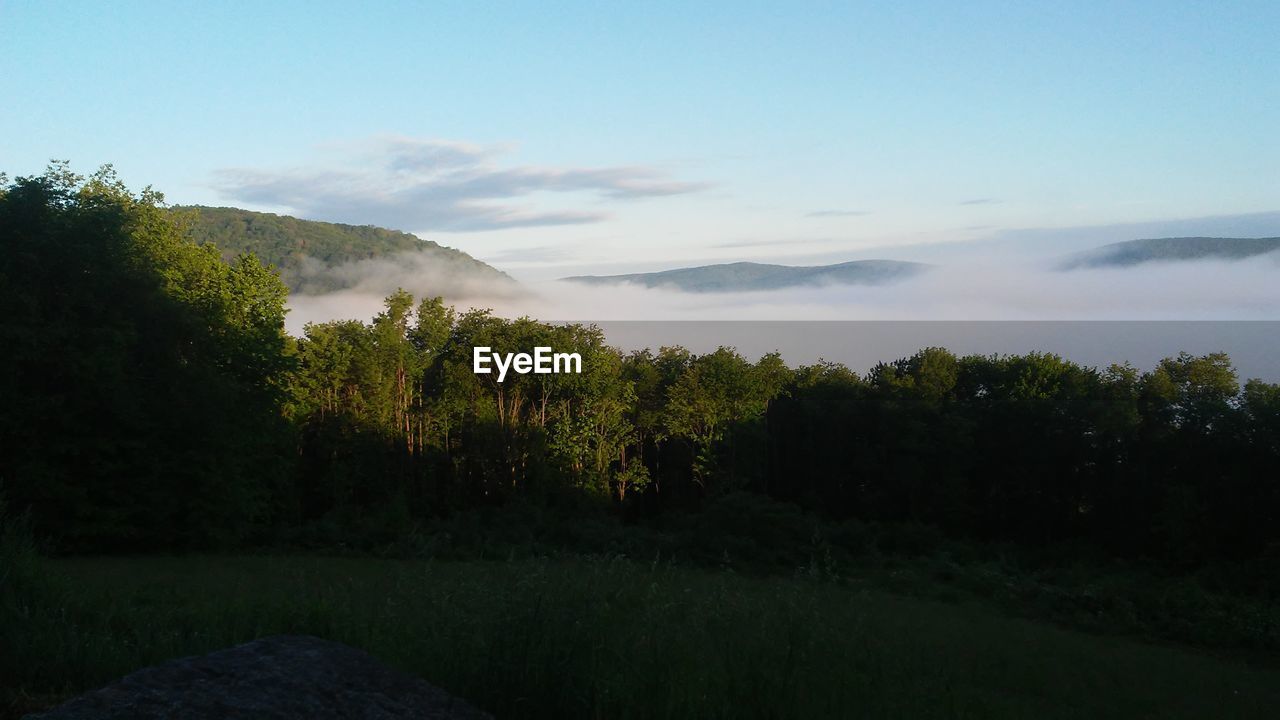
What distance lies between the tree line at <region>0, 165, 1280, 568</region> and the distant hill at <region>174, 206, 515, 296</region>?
25.5 ft

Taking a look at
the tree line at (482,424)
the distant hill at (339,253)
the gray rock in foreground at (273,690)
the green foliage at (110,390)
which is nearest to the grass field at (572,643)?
the gray rock in foreground at (273,690)

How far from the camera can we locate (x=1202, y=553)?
26.5m

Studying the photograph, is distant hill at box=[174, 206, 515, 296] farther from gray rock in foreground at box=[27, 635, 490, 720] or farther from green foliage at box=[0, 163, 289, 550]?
gray rock in foreground at box=[27, 635, 490, 720]

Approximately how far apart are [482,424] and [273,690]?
30465 millimetres

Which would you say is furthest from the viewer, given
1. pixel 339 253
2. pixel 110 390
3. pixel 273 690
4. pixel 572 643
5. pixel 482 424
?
pixel 339 253

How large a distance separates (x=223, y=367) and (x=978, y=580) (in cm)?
1966

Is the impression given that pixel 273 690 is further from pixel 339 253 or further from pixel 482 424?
pixel 339 253

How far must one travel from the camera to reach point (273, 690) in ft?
12.5

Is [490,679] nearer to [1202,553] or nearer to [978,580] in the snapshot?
[978,580]

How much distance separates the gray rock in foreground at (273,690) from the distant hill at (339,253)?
117 feet

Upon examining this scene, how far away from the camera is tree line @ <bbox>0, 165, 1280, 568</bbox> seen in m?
21.0

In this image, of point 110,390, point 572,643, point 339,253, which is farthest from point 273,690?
point 339,253

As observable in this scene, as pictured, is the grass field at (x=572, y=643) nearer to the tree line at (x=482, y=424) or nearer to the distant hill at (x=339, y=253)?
the tree line at (x=482, y=424)

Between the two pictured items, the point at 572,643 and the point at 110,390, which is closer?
the point at 572,643
